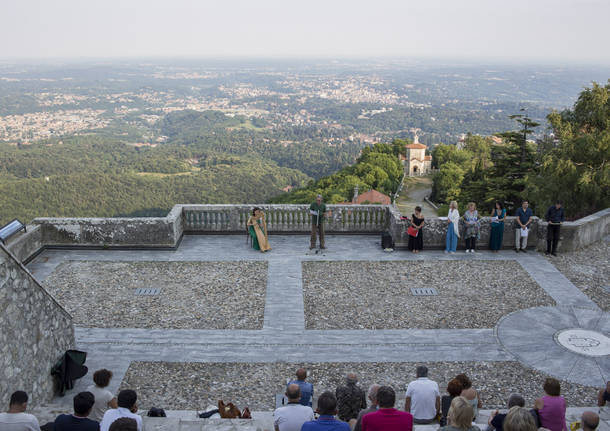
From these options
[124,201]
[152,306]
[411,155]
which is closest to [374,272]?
[152,306]

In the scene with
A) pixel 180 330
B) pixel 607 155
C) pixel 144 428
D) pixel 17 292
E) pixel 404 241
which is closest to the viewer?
pixel 144 428

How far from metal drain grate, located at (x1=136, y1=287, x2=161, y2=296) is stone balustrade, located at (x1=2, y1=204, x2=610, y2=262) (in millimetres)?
2277

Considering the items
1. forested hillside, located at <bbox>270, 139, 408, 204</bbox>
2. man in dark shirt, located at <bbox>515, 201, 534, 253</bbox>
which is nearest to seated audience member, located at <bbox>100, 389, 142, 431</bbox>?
man in dark shirt, located at <bbox>515, 201, 534, 253</bbox>

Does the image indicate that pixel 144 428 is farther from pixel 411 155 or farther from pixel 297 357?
pixel 411 155

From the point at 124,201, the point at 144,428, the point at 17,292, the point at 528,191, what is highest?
the point at 17,292

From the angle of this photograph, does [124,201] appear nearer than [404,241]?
No

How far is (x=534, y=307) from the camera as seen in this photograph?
10.4 m

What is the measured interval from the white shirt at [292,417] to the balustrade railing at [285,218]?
8852mm

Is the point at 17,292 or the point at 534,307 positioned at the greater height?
the point at 17,292

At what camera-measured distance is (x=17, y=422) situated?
5.02m

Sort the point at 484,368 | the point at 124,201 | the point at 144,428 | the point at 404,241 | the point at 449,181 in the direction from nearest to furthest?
the point at 144,428 < the point at 484,368 < the point at 404,241 < the point at 449,181 < the point at 124,201

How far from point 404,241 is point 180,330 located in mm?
6362

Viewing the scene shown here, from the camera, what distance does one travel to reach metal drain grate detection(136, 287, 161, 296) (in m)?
10.7

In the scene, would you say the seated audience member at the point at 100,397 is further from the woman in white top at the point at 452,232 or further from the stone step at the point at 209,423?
the woman in white top at the point at 452,232
